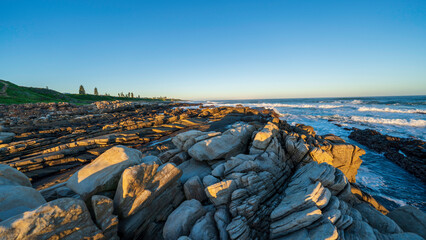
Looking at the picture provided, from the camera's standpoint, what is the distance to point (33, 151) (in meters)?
13.8

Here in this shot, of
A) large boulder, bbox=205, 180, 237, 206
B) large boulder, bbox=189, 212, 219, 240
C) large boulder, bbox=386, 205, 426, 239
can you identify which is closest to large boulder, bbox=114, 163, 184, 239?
large boulder, bbox=189, 212, 219, 240

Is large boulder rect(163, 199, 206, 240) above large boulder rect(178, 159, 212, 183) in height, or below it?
below

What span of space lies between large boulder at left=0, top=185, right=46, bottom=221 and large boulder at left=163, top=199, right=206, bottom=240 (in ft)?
12.4

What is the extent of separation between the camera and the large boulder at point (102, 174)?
5152mm

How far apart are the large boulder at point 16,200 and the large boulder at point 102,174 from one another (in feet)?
3.06

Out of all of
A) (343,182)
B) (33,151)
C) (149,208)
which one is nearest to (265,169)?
(343,182)

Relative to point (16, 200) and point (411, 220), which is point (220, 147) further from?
point (411, 220)

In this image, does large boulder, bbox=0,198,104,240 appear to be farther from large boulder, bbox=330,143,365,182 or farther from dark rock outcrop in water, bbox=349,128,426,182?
dark rock outcrop in water, bbox=349,128,426,182

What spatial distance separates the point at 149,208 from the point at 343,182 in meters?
7.56

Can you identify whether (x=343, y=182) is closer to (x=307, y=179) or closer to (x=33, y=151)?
(x=307, y=179)

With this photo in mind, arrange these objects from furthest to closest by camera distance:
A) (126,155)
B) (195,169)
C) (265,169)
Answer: (195,169)
(265,169)
(126,155)

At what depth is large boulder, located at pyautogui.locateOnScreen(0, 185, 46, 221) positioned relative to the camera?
3.85 metres

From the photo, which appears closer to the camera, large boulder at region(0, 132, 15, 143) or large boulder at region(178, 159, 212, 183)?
large boulder at region(178, 159, 212, 183)

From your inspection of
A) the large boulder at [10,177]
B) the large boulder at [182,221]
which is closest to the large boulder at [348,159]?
the large boulder at [182,221]
